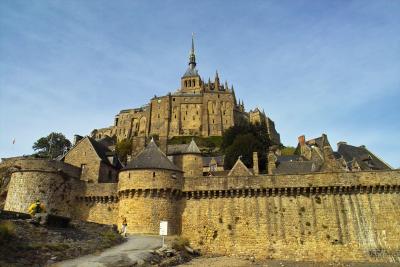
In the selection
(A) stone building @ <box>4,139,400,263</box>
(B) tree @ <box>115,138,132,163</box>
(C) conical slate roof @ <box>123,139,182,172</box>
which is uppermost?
(B) tree @ <box>115,138,132,163</box>

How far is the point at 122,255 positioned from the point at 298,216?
14.5 meters

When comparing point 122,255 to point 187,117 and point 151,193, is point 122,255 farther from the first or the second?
point 187,117

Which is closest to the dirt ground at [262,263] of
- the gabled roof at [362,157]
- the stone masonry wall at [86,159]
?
the stone masonry wall at [86,159]

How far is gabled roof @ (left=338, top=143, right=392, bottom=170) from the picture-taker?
40219 mm

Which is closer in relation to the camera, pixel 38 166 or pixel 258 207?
pixel 258 207

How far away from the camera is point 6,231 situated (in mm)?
15352

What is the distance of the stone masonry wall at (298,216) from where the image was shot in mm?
26094

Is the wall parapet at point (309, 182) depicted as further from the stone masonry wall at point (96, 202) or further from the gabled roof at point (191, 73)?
the gabled roof at point (191, 73)

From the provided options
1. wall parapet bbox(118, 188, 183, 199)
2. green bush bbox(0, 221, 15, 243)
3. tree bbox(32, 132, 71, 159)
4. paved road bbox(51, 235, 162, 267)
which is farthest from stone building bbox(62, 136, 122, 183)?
tree bbox(32, 132, 71, 159)

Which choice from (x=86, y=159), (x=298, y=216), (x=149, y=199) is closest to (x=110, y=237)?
(x=149, y=199)

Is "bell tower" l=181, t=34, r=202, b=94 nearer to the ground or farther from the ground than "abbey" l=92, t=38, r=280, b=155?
farther from the ground

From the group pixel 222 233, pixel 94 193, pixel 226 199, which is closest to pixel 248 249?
pixel 222 233

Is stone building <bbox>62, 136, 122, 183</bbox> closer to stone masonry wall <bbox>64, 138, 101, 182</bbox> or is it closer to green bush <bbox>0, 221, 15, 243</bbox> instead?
stone masonry wall <bbox>64, 138, 101, 182</bbox>

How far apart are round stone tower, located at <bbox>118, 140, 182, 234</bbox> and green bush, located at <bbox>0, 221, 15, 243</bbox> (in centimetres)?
1097
